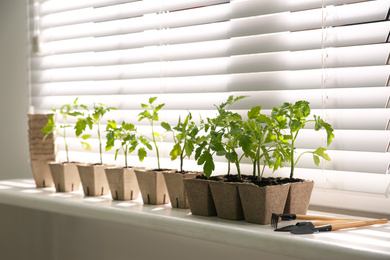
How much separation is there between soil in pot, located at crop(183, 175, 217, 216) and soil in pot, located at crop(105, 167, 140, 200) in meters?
0.36

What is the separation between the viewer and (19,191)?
1.91 m

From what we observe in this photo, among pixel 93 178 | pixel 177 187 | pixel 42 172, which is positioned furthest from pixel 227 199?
pixel 42 172

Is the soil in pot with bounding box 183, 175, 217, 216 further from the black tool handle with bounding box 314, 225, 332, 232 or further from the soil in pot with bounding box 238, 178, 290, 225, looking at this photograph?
the black tool handle with bounding box 314, 225, 332, 232

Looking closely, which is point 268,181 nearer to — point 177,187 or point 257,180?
point 257,180

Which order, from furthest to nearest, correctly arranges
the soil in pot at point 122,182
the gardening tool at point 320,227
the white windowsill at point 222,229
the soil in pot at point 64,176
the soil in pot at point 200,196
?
the soil in pot at point 64,176
the soil in pot at point 122,182
the soil in pot at point 200,196
the gardening tool at point 320,227
the white windowsill at point 222,229

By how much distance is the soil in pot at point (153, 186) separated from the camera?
5.22 ft

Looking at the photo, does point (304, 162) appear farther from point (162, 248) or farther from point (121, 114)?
point (121, 114)

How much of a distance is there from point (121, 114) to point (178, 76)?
35 cm

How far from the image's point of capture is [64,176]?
1895 mm

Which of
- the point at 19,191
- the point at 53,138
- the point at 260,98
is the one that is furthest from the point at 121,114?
the point at 260,98

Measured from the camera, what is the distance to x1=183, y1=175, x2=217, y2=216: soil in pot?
1372 mm

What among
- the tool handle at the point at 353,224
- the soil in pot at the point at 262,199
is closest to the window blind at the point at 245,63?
the tool handle at the point at 353,224

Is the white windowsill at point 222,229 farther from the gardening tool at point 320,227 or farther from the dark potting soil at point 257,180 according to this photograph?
the dark potting soil at point 257,180

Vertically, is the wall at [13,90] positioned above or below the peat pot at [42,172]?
above
